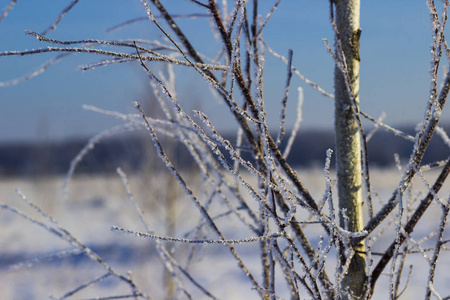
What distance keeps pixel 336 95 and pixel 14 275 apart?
15.5m

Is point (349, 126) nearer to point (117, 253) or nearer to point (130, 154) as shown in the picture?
point (130, 154)

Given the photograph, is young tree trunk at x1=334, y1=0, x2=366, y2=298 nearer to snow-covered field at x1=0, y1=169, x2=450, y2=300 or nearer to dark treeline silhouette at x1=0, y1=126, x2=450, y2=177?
dark treeline silhouette at x1=0, y1=126, x2=450, y2=177

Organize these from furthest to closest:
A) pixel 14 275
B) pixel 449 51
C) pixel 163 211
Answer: pixel 14 275
pixel 163 211
pixel 449 51

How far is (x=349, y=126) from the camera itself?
1425 millimetres

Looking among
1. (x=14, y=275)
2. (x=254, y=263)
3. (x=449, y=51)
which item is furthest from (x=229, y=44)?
(x=14, y=275)

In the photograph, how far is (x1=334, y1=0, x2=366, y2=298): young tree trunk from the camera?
142 cm

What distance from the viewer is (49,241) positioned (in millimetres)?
17859

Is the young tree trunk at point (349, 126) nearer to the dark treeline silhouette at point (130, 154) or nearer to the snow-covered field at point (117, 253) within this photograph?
the dark treeline silhouette at point (130, 154)

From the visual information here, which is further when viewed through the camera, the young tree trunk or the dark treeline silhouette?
the dark treeline silhouette

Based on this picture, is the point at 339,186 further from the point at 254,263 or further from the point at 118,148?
the point at 254,263

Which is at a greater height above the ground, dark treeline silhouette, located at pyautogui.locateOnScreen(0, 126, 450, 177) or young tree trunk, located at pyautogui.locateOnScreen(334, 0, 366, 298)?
dark treeline silhouette, located at pyautogui.locateOnScreen(0, 126, 450, 177)

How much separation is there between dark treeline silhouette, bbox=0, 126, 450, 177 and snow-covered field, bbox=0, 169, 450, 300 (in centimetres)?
45

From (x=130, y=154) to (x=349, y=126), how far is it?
8.03 metres

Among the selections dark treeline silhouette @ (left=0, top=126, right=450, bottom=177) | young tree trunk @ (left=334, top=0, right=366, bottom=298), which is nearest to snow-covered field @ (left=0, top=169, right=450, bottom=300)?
dark treeline silhouette @ (left=0, top=126, right=450, bottom=177)
